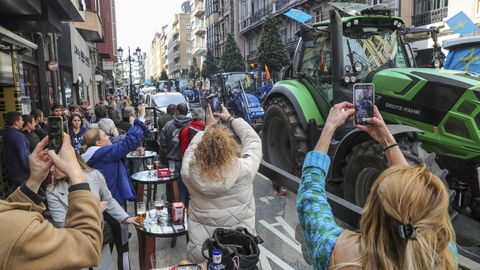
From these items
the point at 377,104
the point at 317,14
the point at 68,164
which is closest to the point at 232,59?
the point at 317,14

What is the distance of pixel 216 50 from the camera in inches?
2218

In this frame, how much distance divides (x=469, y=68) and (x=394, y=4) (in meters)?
14.4

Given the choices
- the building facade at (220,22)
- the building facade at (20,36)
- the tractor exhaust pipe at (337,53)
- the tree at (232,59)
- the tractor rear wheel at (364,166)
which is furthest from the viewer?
the building facade at (220,22)

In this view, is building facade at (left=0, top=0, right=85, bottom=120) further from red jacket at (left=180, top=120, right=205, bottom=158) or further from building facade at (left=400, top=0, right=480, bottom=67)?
building facade at (left=400, top=0, right=480, bottom=67)

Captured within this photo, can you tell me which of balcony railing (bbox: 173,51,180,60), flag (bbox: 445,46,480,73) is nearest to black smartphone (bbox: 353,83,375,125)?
flag (bbox: 445,46,480,73)

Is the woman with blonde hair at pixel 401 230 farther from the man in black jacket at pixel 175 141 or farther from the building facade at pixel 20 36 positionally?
the building facade at pixel 20 36

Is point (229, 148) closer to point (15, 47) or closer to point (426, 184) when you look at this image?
point (426, 184)

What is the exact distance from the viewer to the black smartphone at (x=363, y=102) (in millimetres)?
2121

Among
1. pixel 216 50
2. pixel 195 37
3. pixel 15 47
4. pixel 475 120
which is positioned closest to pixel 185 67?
pixel 195 37

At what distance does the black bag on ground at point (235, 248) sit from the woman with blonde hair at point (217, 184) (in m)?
0.31

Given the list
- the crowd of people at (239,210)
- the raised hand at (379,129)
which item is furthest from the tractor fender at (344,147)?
the raised hand at (379,129)

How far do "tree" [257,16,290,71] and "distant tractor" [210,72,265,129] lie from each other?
996cm

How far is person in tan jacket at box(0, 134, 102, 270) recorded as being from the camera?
1.21m

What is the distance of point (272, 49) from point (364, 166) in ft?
83.8
